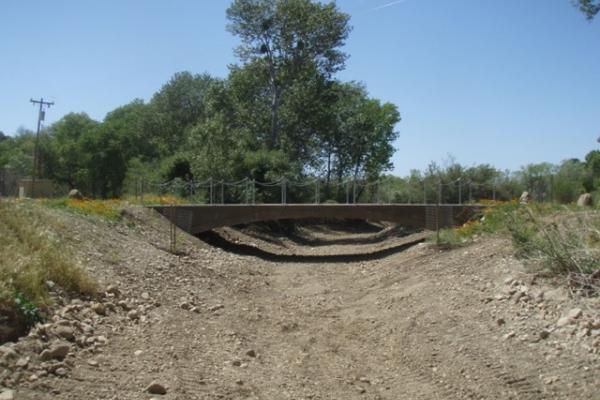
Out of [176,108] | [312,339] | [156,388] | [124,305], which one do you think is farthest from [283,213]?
[176,108]

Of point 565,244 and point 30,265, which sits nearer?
point 30,265

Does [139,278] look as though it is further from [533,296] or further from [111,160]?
[111,160]

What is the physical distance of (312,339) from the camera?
996cm

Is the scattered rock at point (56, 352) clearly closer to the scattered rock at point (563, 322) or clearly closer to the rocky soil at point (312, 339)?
the rocky soil at point (312, 339)

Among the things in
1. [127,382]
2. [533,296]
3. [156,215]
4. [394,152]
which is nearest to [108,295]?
[127,382]

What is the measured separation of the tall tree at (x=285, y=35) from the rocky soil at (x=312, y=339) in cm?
3043

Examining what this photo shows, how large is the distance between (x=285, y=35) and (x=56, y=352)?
126 feet

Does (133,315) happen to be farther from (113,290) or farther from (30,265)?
(30,265)

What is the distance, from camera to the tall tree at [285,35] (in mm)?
42688

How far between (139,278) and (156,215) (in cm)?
1214

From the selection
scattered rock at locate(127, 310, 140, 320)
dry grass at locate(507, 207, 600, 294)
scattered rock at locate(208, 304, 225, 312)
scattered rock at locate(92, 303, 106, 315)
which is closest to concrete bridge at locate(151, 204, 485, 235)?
scattered rock at locate(208, 304, 225, 312)

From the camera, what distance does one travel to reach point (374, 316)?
38.2 feet

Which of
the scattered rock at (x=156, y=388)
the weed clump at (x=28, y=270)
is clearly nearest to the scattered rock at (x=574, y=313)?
the scattered rock at (x=156, y=388)

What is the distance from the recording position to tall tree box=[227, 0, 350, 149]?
4269 cm
